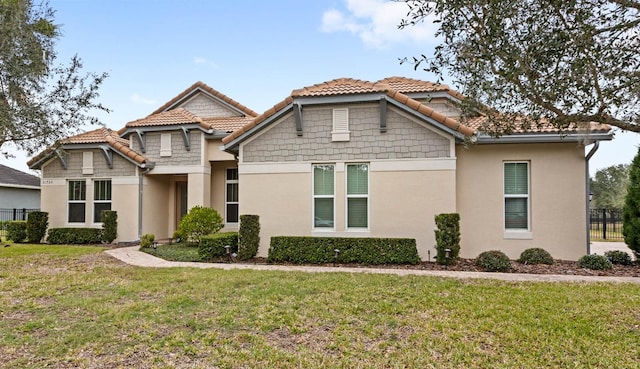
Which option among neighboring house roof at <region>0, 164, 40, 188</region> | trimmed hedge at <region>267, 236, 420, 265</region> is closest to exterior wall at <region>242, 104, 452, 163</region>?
trimmed hedge at <region>267, 236, 420, 265</region>

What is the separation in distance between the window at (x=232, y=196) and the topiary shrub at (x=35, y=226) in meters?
8.07

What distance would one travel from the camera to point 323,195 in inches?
458

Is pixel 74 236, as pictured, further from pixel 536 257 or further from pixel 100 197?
pixel 536 257

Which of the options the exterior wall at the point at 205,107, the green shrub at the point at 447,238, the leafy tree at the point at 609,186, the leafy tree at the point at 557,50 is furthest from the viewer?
the leafy tree at the point at 609,186

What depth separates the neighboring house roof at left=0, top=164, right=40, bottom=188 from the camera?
27.0 m

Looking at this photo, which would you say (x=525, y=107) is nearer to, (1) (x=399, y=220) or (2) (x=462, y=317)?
(2) (x=462, y=317)

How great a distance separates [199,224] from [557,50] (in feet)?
39.6

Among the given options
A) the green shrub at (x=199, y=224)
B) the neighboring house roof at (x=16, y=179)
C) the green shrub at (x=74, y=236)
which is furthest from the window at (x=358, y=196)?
the neighboring house roof at (x=16, y=179)

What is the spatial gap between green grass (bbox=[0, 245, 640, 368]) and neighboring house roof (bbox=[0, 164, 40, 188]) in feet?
79.7

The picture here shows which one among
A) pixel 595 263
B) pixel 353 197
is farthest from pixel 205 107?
pixel 595 263

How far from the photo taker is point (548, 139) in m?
10.8

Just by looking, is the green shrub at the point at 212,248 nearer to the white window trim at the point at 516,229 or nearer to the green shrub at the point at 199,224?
the green shrub at the point at 199,224

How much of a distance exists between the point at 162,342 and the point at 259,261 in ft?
20.9

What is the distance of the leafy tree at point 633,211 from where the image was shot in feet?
35.5
